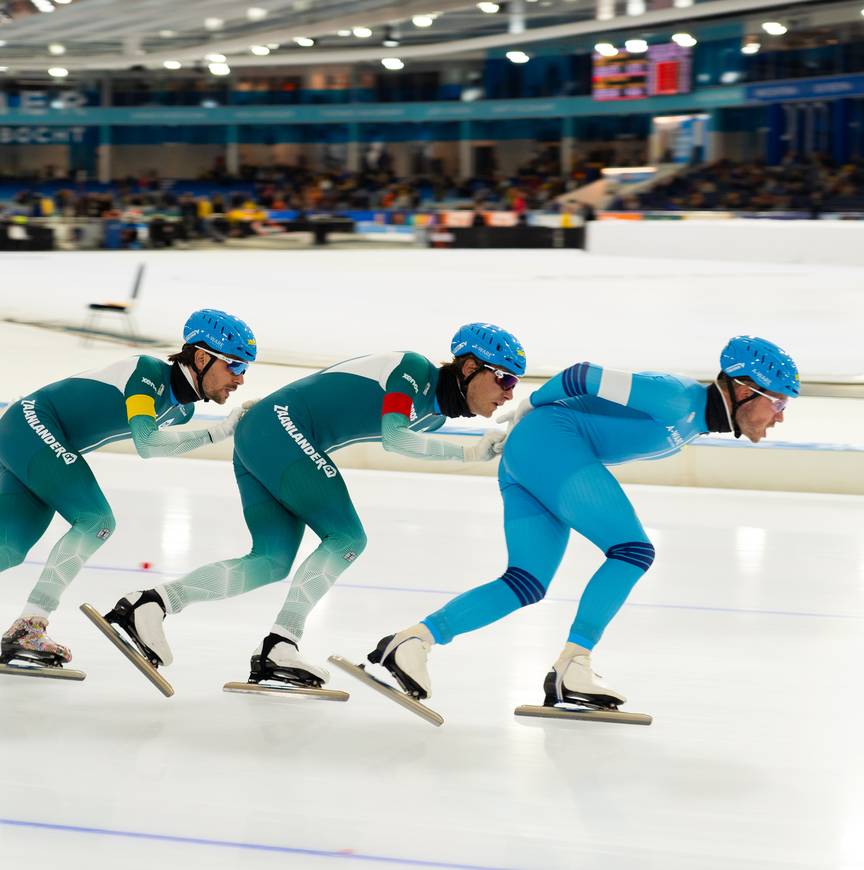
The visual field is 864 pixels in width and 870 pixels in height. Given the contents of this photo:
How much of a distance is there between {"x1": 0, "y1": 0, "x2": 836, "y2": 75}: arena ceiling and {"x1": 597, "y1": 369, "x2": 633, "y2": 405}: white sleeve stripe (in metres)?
25.7

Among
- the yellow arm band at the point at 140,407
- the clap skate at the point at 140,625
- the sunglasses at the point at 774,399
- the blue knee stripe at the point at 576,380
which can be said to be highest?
the blue knee stripe at the point at 576,380

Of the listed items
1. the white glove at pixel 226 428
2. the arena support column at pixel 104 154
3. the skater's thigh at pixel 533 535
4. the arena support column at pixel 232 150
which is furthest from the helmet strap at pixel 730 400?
the arena support column at pixel 104 154

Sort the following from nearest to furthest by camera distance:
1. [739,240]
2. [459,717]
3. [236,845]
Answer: [236,845] → [459,717] → [739,240]

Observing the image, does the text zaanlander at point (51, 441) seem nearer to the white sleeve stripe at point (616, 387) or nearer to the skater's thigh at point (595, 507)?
the skater's thigh at point (595, 507)

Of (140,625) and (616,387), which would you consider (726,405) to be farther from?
(140,625)

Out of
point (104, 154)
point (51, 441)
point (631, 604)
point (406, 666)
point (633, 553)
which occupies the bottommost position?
point (631, 604)

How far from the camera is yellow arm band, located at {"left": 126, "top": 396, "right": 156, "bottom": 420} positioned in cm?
321

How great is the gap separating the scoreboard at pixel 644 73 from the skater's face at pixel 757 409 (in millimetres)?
30910

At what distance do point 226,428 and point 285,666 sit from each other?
0.63 meters

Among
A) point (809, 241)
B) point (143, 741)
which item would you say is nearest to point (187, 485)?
point (143, 741)

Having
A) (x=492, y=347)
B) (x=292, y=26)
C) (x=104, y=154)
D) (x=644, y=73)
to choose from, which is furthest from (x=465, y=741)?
(x=104, y=154)

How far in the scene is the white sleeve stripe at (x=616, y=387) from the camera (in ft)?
9.81

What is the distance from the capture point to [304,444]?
3225mm

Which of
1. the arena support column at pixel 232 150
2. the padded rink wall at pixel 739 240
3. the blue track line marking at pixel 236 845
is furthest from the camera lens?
the arena support column at pixel 232 150
